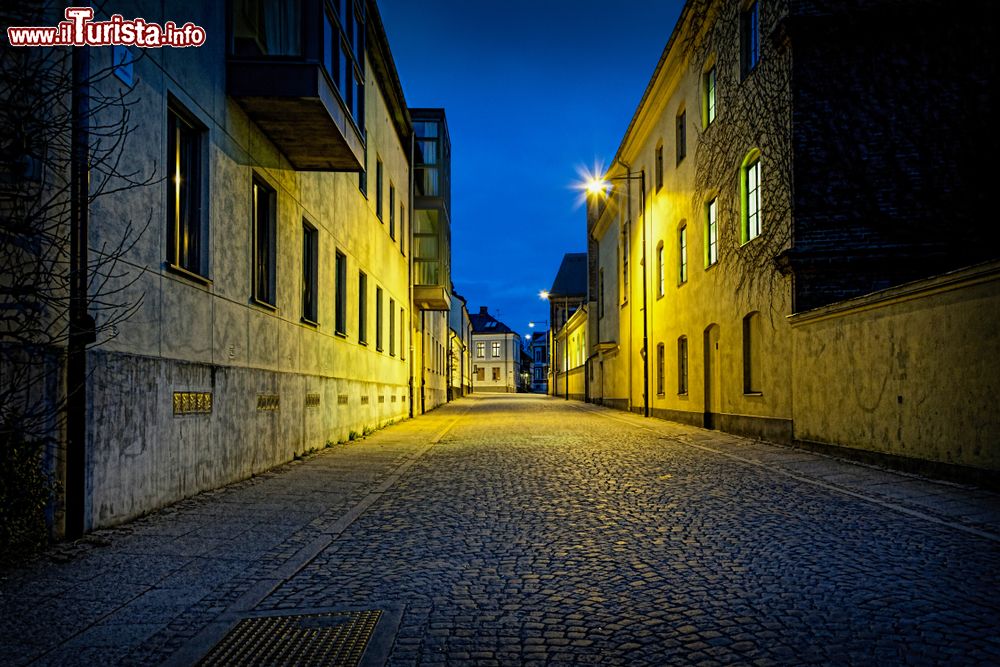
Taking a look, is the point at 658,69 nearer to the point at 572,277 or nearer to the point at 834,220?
the point at 834,220

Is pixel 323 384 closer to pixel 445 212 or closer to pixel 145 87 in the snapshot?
pixel 145 87

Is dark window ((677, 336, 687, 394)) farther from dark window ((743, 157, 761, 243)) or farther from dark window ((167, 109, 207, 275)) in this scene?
dark window ((167, 109, 207, 275))

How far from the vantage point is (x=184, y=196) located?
326 inches

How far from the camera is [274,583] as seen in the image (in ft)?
15.7

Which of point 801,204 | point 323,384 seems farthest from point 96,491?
point 801,204

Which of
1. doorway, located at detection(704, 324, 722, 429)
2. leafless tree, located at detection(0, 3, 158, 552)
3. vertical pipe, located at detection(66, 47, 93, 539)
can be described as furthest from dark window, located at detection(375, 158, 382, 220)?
vertical pipe, located at detection(66, 47, 93, 539)

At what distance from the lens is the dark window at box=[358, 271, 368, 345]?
56.7ft

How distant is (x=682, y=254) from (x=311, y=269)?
11827 mm

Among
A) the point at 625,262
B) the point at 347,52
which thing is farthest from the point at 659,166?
the point at 347,52

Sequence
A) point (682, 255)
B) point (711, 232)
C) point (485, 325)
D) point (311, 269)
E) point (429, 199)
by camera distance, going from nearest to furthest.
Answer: point (311, 269) → point (711, 232) → point (682, 255) → point (429, 199) → point (485, 325)

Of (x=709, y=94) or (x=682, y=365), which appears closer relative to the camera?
(x=709, y=94)

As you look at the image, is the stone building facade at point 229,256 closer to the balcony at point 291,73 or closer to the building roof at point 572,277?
the balcony at point 291,73

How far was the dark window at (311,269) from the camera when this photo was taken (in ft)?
42.6

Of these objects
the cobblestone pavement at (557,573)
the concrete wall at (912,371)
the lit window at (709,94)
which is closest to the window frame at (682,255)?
the lit window at (709,94)
